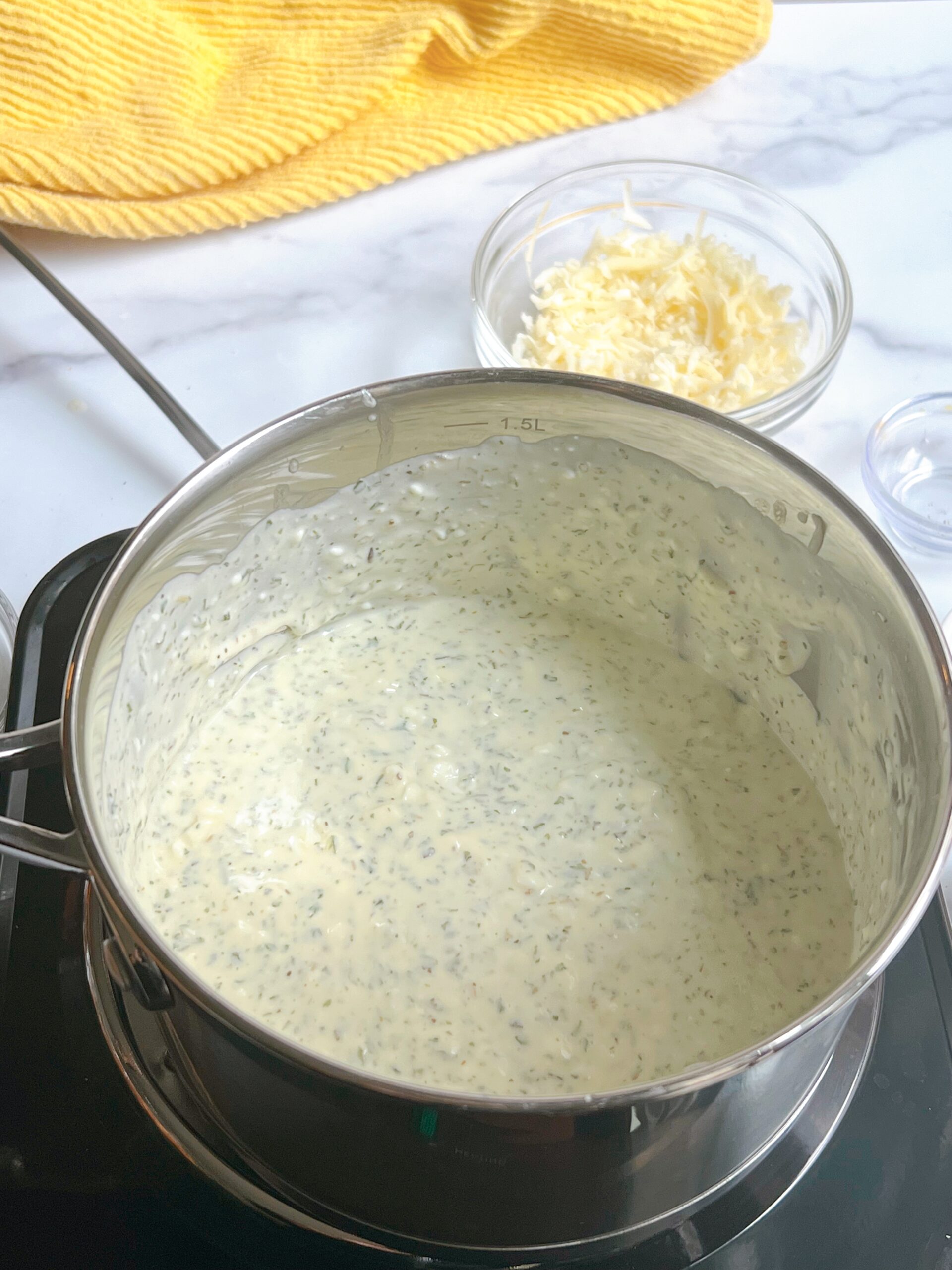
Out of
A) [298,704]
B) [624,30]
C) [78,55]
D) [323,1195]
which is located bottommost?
[323,1195]

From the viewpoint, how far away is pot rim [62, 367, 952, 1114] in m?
0.42

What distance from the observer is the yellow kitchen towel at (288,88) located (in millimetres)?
1076

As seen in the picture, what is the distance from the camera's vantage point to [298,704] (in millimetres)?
835

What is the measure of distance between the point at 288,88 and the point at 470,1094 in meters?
0.97

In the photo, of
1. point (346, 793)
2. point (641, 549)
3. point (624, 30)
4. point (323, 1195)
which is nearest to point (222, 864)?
point (346, 793)

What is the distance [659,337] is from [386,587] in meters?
0.33

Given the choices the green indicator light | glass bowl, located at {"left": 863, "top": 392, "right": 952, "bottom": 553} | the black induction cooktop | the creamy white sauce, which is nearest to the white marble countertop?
glass bowl, located at {"left": 863, "top": 392, "right": 952, "bottom": 553}

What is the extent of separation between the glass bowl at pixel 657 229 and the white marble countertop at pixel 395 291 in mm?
43

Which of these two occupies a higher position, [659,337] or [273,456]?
[659,337]

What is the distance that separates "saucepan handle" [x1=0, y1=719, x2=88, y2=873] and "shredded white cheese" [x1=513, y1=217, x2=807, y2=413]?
56 cm

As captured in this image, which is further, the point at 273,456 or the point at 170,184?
the point at 170,184

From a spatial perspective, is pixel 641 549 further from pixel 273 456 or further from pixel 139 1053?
pixel 139 1053

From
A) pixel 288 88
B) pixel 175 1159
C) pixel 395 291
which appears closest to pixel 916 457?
pixel 395 291

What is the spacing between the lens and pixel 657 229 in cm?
116
